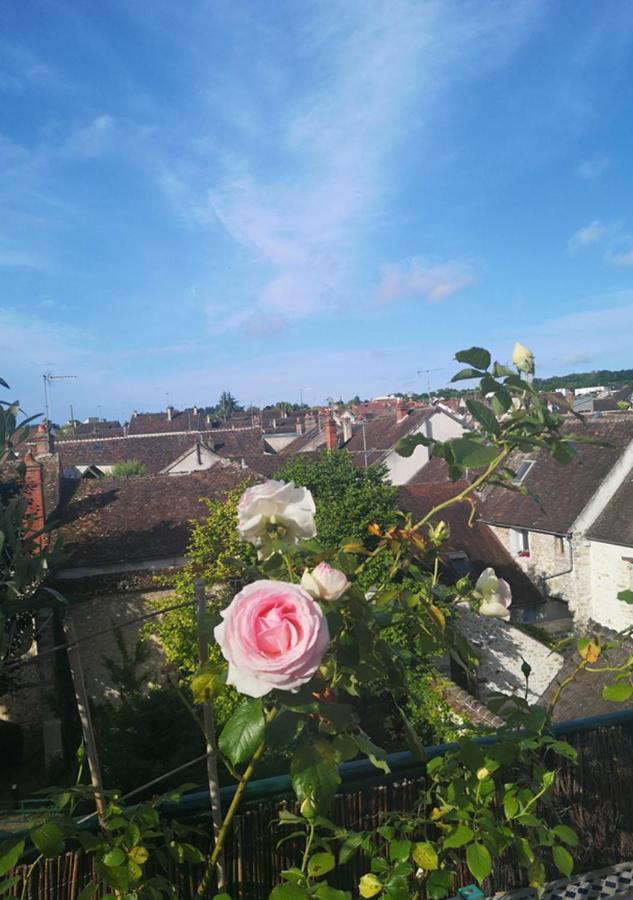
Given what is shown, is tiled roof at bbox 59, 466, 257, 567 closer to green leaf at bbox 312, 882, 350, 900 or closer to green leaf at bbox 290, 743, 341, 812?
green leaf at bbox 312, 882, 350, 900

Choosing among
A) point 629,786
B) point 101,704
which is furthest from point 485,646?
point 629,786

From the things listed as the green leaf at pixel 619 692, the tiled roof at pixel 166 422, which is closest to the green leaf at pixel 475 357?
the green leaf at pixel 619 692

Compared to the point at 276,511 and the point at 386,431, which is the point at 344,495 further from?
the point at 386,431

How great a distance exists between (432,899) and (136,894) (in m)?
0.75

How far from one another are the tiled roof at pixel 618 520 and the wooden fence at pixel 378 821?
17295 millimetres

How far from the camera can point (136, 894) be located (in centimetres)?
151

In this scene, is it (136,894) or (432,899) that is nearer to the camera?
(136,894)

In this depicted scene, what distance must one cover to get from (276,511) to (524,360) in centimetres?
85

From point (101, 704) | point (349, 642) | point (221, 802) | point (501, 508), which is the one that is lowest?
point (101, 704)

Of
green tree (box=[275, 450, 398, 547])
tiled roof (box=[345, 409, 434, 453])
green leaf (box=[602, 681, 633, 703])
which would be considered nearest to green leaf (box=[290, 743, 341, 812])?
green leaf (box=[602, 681, 633, 703])

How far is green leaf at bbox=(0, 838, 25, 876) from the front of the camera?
1.34 metres

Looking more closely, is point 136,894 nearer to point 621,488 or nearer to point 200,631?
point 200,631

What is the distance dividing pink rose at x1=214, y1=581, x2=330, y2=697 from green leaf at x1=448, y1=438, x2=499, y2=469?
572mm

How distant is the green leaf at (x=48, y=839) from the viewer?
1386 mm
